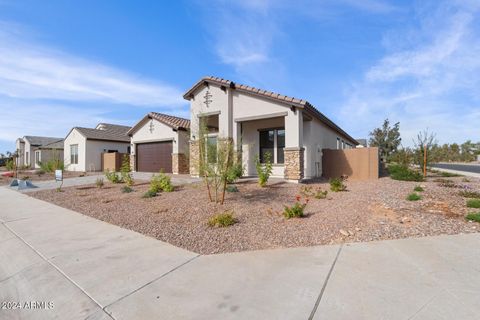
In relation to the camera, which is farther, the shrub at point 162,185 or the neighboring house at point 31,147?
the neighboring house at point 31,147

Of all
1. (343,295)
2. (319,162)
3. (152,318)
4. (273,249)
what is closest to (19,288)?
(152,318)

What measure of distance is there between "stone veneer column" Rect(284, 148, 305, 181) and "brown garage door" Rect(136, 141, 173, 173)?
10056 mm

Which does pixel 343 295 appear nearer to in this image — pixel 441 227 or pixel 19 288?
pixel 441 227

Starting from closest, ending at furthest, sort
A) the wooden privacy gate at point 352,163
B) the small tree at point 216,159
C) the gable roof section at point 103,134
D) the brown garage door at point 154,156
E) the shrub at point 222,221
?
1. the shrub at point 222,221
2. the small tree at point 216,159
3. the wooden privacy gate at point 352,163
4. the brown garage door at point 154,156
5. the gable roof section at point 103,134

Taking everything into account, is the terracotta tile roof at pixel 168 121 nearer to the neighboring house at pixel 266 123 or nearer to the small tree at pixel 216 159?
the neighboring house at pixel 266 123

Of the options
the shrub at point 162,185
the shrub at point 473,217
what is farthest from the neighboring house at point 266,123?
the shrub at point 473,217

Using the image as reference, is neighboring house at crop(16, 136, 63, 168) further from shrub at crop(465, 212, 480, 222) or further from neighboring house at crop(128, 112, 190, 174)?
shrub at crop(465, 212, 480, 222)

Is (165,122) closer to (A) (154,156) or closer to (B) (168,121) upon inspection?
(B) (168,121)

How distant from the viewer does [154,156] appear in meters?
19.5

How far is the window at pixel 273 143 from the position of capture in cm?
1382

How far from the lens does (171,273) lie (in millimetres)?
3547

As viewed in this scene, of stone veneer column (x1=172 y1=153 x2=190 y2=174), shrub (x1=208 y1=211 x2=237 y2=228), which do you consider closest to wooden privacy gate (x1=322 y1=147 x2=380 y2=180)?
stone veneer column (x1=172 y1=153 x2=190 y2=174)

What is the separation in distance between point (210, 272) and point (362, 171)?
12.8 meters

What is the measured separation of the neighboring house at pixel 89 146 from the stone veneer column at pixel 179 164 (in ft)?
30.9
